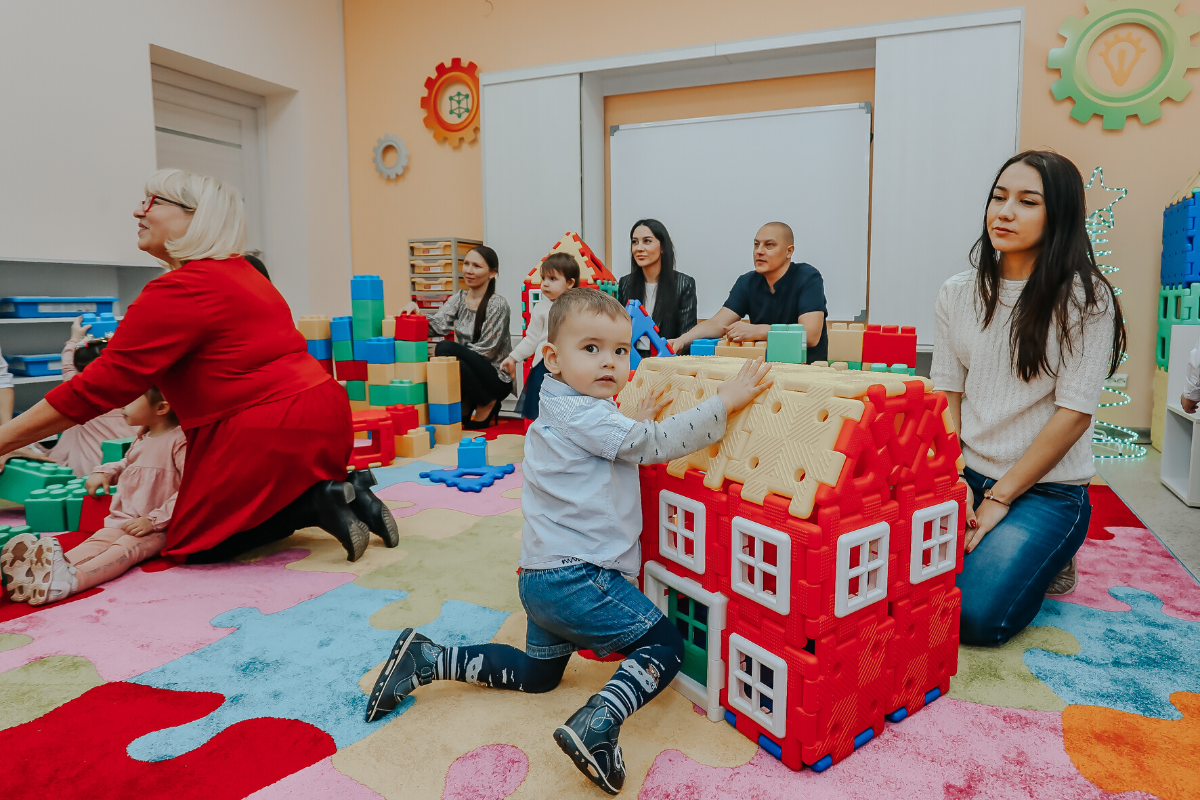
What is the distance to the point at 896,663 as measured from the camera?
4.16 feet

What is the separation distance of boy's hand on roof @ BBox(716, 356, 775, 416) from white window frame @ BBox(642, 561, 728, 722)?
32 centimetres

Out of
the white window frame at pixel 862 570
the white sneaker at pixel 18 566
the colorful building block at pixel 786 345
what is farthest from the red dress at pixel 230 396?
the white window frame at pixel 862 570

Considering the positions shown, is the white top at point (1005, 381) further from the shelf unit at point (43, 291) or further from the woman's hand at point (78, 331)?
the shelf unit at point (43, 291)

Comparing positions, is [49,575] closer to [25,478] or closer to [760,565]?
[25,478]

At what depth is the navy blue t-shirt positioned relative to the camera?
3.12 metres

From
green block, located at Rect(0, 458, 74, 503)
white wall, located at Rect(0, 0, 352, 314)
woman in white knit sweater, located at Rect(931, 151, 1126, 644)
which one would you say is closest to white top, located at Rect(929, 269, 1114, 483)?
woman in white knit sweater, located at Rect(931, 151, 1126, 644)

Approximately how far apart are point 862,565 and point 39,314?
3918 mm

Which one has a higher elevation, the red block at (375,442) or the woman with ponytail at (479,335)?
the woman with ponytail at (479,335)

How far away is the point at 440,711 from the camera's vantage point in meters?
1.32

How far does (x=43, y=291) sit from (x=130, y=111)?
112 cm

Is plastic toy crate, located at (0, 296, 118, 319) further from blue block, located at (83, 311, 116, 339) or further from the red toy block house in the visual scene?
the red toy block house

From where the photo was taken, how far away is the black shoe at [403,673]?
1.28 metres

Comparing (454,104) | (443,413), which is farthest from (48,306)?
(454,104)

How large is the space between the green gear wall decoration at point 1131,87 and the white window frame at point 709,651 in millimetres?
3814
